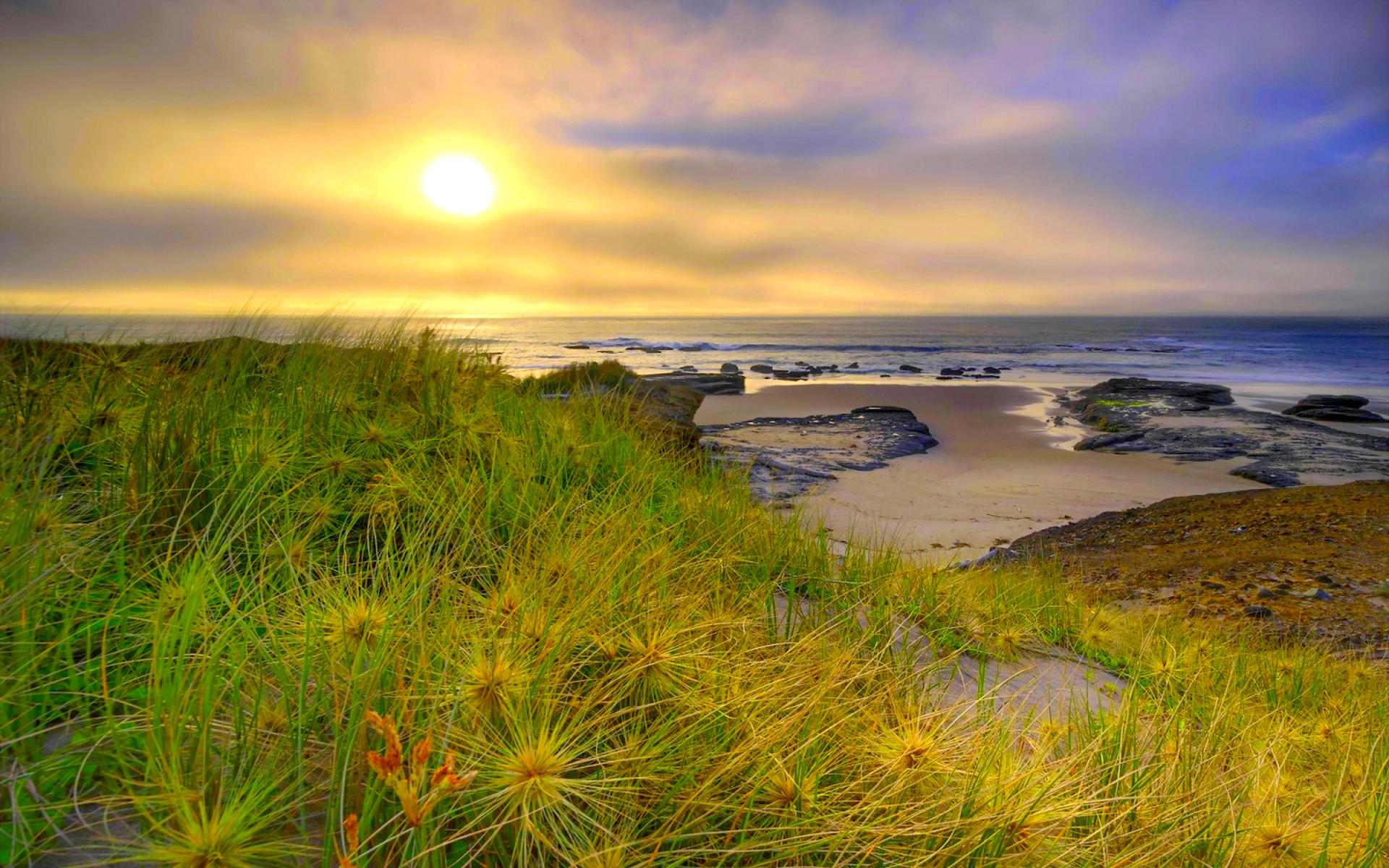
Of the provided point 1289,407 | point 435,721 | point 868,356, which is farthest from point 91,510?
point 868,356

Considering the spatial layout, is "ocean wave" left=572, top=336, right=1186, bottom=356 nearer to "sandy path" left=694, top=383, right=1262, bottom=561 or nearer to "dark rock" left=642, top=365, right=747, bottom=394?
"dark rock" left=642, top=365, right=747, bottom=394

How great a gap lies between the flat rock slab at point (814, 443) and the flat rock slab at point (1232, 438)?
166 inches

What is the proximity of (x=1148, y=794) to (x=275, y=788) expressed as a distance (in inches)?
83.7

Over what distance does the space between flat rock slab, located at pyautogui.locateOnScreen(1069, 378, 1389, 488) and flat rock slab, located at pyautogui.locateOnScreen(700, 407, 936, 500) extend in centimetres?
422

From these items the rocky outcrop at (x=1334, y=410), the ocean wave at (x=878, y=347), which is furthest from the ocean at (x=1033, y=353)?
the rocky outcrop at (x=1334, y=410)

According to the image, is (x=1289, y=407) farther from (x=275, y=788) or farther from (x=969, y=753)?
(x=275, y=788)

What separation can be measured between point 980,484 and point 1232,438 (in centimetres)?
883

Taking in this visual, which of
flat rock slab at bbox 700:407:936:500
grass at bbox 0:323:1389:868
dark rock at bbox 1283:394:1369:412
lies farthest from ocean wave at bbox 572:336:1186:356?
grass at bbox 0:323:1389:868

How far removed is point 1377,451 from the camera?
15.0 metres

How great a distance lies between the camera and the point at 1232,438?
15930 mm

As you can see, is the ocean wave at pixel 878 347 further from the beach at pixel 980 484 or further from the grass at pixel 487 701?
the grass at pixel 487 701

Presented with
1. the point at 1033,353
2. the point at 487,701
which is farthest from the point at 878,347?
the point at 487,701

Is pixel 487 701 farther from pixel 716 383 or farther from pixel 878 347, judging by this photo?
pixel 878 347

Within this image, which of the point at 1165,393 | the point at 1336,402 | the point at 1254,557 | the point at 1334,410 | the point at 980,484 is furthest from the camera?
the point at 1165,393
